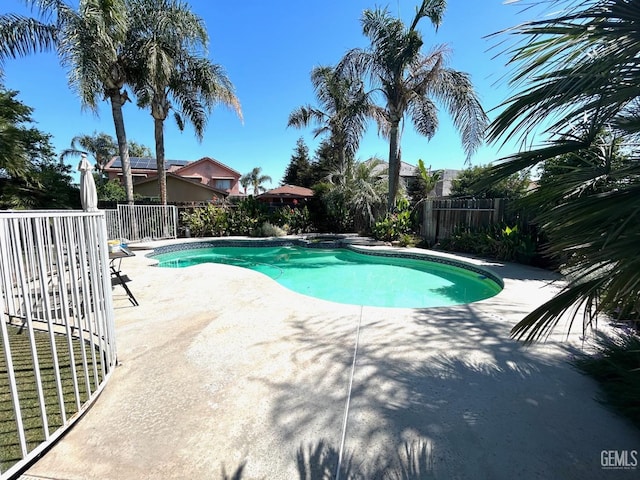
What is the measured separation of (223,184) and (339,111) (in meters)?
24.5

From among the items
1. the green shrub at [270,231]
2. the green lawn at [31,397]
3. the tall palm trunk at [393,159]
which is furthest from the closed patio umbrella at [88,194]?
the green shrub at [270,231]

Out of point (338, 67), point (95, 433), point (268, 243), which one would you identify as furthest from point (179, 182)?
point (95, 433)

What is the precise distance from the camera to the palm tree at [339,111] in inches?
468

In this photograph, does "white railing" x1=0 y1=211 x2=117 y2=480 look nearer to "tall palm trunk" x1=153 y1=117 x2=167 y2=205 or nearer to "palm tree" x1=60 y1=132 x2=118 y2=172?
"tall palm trunk" x1=153 y1=117 x2=167 y2=205

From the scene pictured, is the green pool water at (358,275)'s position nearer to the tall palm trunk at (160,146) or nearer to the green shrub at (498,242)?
the green shrub at (498,242)

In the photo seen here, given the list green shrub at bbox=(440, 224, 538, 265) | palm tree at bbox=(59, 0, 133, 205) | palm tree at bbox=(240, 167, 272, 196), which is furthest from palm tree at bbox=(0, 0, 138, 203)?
palm tree at bbox=(240, 167, 272, 196)

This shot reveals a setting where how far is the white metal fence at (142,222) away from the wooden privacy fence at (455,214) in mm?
12372

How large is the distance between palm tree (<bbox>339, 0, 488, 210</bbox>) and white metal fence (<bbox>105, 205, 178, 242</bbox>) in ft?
35.4

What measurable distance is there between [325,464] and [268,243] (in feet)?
41.9

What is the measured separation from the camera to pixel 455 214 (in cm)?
1085

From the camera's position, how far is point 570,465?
5.65 feet

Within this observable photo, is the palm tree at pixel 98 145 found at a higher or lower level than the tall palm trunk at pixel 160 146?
higher

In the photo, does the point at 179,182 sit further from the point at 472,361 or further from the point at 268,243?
the point at 472,361

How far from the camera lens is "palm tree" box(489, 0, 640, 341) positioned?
4.27 ft
